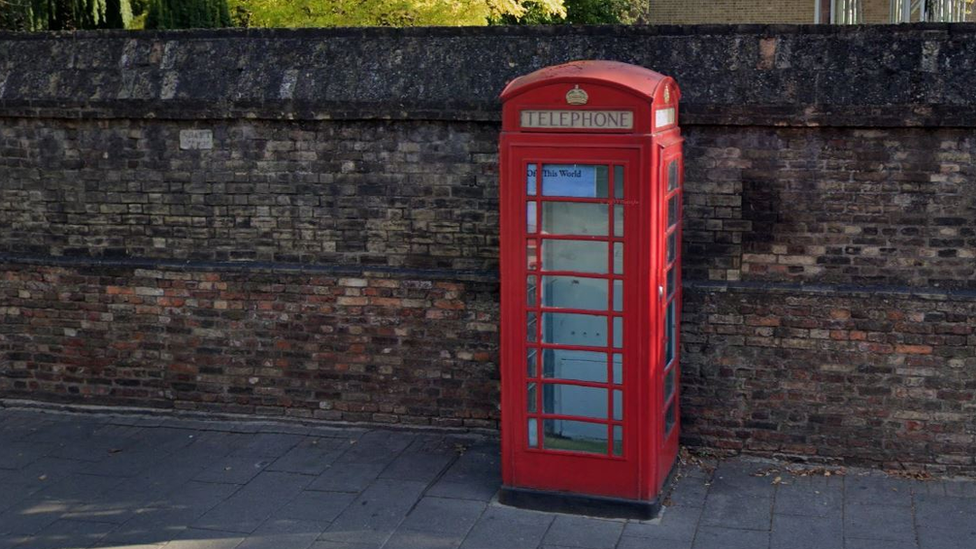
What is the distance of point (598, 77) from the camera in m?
5.85

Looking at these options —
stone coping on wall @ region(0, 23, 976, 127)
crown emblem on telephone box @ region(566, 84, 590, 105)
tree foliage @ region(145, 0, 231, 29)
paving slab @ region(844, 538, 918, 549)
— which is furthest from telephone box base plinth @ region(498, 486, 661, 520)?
tree foliage @ region(145, 0, 231, 29)

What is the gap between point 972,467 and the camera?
21.8 ft

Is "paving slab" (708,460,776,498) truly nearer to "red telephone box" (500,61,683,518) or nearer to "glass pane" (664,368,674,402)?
"red telephone box" (500,61,683,518)

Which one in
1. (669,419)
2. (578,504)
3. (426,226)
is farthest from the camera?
(426,226)

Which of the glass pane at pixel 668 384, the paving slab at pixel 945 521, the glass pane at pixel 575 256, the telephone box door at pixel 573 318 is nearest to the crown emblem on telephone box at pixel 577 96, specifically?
the telephone box door at pixel 573 318

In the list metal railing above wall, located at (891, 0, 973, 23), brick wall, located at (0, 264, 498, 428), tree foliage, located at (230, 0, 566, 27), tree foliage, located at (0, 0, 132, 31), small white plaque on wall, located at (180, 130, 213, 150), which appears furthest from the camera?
tree foliage, located at (230, 0, 566, 27)

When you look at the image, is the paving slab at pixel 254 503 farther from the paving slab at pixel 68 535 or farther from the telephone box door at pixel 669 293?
the telephone box door at pixel 669 293

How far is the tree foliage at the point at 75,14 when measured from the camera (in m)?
14.4

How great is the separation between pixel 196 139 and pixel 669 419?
150 inches

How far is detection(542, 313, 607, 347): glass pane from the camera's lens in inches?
245

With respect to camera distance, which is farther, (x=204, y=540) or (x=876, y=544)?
(x=204, y=540)

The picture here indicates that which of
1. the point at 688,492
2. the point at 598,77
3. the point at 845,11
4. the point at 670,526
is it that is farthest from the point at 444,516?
the point at 845,11

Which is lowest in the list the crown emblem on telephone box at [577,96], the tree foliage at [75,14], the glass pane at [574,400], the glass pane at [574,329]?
the glass pane at [574,400]

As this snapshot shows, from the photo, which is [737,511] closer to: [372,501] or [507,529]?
[507,529]
